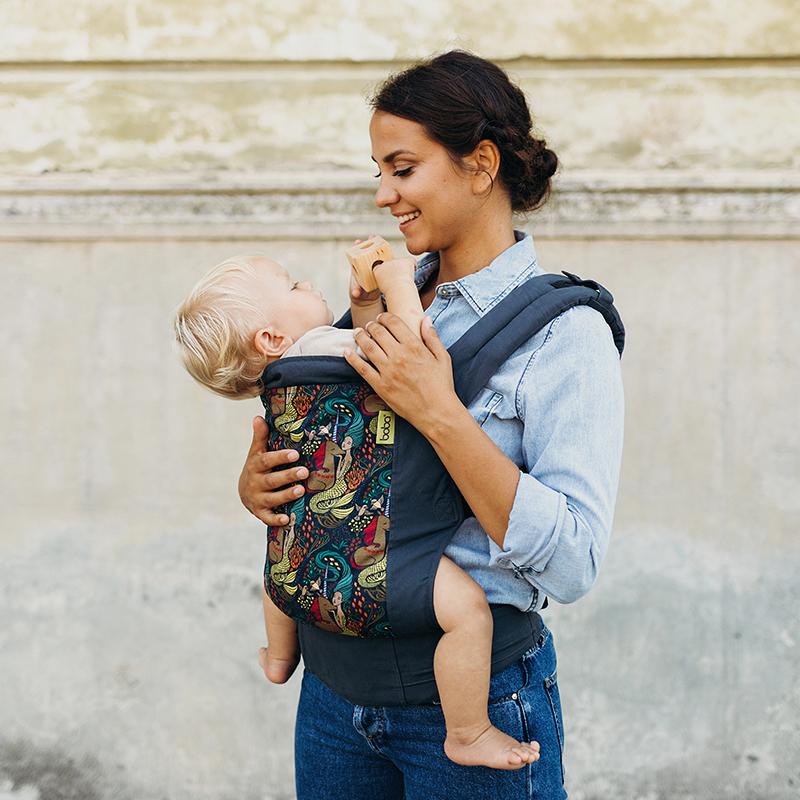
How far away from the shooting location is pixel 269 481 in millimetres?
1741

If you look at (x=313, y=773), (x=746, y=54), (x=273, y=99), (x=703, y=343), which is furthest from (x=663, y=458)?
(x=313, y=773)

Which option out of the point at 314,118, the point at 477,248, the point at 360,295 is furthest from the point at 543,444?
the point at 314,118

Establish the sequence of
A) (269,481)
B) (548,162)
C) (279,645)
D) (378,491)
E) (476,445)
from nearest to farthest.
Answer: (476,445) < (378,491) < (269,481) < (548,162) < (279,645)

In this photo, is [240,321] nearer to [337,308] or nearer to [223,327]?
[223,327]

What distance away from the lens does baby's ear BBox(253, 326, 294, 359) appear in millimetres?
1894

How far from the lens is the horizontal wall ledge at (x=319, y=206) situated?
3.62 meters

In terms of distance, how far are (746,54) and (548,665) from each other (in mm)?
2652

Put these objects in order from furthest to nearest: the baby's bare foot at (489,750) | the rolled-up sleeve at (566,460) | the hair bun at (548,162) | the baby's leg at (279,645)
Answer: the baby's leg at (279,645) < the hair bun at (548,162) < the baby's bare foot at (489,750) < the rolled-up sleeve at (566,460)

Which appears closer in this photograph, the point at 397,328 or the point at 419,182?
the point at 397,328

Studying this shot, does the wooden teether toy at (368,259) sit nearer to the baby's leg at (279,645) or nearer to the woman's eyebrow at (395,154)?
the woman's eyebrow at (395,154)

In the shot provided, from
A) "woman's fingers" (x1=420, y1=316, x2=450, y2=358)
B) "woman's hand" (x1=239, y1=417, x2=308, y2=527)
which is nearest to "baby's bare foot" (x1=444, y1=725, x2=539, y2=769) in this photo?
"woman's hand" (x1=239, y1=417, x2=308, y2=527)

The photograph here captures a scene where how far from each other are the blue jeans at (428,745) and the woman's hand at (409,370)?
0.48 metres

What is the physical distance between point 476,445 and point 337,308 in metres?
2.28

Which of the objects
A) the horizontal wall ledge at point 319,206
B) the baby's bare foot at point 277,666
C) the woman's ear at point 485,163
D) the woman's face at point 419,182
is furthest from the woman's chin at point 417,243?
the horizontal wall ledge at point 319,206
